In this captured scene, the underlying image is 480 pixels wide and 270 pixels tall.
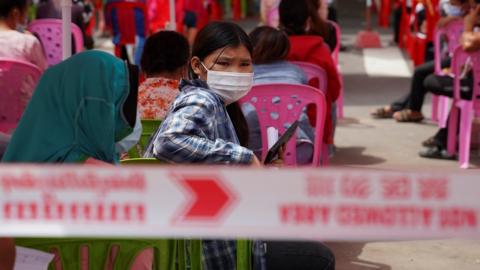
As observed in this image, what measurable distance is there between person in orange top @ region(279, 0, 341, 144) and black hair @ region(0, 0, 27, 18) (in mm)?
1683

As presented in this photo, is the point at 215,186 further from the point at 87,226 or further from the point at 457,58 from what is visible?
the point at 457,58

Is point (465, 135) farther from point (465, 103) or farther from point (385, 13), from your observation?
point (385, 13)

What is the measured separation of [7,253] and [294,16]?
390 cm

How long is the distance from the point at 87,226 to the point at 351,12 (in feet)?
72.7

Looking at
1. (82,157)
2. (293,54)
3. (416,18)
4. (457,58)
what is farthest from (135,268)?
(416,18)

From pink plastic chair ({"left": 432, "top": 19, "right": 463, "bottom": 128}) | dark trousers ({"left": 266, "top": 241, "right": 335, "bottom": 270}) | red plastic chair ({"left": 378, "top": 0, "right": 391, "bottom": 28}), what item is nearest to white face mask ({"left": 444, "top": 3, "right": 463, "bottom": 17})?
pink plastic chair ({"left": 432, "top": 19, "right": 463, "bottom": 128})

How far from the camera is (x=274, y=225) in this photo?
7.34 feet

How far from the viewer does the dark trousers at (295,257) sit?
3.63m

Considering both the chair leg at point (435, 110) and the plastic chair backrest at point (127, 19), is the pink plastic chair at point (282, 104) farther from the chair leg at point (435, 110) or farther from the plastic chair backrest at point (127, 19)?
the plastic chair backrest at point (127, 19)

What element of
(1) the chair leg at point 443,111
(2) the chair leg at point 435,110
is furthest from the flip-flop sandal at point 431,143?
(2) the chair leg at point 435,110

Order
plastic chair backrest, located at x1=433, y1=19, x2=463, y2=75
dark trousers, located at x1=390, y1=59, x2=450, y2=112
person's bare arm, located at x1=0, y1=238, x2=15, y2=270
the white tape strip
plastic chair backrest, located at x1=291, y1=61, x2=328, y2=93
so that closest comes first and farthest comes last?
the white tape strip < person's bare arm, located at x1=0, y1=238, x2=15, y2=270 < plastic chair backrest, located at x1=291, y1=61, x2=328, y2=93 < plastic chair backrest, located at x1=433, y1=19, x2=463, y2=75 < dark trousers, located at x1=390, y1=59, x2=450, y2=112

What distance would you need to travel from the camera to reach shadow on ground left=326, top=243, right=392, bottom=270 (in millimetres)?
5094

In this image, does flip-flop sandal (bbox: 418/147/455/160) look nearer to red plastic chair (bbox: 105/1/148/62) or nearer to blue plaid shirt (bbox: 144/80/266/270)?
red plastic chair (bbox: 105/1/148/62)

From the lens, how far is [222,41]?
375cm
